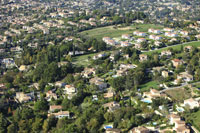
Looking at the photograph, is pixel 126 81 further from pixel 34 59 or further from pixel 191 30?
pixel 191 30

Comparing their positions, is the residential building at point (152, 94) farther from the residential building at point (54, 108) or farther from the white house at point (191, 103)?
the residential building at point (54, 108)

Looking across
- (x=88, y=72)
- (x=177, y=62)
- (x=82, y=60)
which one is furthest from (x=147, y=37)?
(x=88, y=72)

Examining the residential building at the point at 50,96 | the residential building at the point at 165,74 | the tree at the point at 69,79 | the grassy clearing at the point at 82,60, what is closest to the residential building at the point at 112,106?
the residential building at the point at 50,96

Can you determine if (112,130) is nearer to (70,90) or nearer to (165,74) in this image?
(70,90)

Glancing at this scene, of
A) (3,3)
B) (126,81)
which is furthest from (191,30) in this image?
(3,3)

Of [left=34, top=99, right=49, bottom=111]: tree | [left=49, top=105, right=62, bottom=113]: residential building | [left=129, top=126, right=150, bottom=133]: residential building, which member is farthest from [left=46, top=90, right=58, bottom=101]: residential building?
[left=129, top=126, right=150, bottom=133]: residential building

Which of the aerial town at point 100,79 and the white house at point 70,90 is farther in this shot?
the white house at point 70,90
